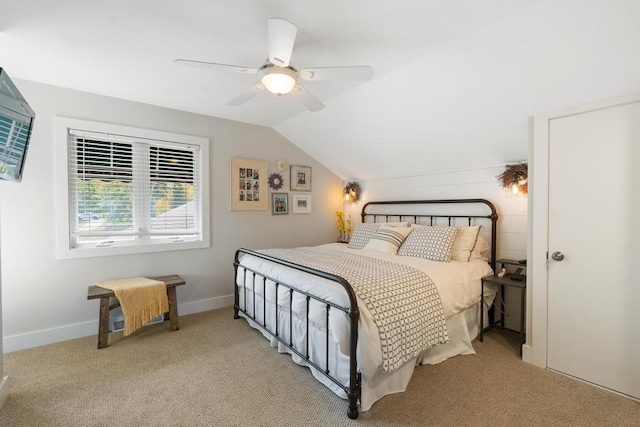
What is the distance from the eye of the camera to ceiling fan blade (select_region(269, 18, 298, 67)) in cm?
164

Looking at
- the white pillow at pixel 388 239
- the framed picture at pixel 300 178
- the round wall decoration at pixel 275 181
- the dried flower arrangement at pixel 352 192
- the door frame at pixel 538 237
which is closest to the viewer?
the door frame at pixel 538 237

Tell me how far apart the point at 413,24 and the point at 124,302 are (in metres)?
3.28

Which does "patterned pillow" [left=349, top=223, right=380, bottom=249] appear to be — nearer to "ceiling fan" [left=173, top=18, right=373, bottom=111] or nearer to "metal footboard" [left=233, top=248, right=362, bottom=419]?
"metal footboard" [left=233, top=248, right=362, bottom=419]

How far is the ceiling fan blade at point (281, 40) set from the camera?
64.5 inches

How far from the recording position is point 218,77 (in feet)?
8.89

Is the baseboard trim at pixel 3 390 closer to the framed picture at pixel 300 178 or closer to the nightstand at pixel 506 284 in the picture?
the framed picture at pixel 300 178

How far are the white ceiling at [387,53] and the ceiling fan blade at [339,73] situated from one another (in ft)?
1.00

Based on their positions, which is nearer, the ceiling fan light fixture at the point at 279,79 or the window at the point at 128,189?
the ceiling fan light fixture at the point at 279,79

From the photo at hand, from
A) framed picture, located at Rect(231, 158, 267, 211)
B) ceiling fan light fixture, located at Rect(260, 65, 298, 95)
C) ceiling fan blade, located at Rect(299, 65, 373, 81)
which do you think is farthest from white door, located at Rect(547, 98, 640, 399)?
framed picture, located at Rect(231, 158, 267, 211)

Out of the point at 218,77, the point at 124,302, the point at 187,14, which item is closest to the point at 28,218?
the point at 124,302

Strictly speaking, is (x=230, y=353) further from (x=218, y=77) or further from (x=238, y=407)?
(x=218, y=77)

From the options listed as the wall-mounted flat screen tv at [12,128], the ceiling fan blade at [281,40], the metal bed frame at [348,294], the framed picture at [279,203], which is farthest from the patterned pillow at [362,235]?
the wall-mounted flat screen tv at [12,128]

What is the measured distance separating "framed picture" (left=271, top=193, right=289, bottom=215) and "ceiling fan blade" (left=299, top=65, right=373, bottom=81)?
2.48 m

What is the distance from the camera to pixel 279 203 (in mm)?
4391
